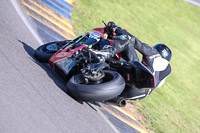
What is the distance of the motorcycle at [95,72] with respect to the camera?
4820 mm

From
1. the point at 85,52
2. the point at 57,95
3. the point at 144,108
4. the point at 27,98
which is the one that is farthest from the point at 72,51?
the point at 144,108

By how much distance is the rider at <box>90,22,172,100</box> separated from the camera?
18.2 feet

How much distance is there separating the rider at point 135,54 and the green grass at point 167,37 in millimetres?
1229

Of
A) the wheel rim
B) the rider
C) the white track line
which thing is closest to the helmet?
the rider

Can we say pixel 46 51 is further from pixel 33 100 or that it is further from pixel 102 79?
pixel 33 100

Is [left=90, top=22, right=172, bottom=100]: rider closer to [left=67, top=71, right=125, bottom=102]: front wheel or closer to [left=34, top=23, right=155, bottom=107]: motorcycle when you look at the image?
[left=34, top=23, right=155, bottom=107]: motorcycle

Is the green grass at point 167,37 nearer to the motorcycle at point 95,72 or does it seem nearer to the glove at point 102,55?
the motorcycle at point 95,72

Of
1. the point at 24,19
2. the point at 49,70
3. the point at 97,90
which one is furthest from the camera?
the point at 24,19

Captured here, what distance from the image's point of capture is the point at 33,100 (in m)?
4.37

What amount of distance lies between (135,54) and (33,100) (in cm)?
211

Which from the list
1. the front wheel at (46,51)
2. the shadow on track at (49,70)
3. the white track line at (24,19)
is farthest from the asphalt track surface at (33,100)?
the white track line at (24,19)

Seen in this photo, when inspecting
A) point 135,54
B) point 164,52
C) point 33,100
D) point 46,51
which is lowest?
point 164,52

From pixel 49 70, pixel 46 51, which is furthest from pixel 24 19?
pixel 49 70

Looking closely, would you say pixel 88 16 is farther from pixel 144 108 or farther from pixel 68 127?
pixel 68 127
